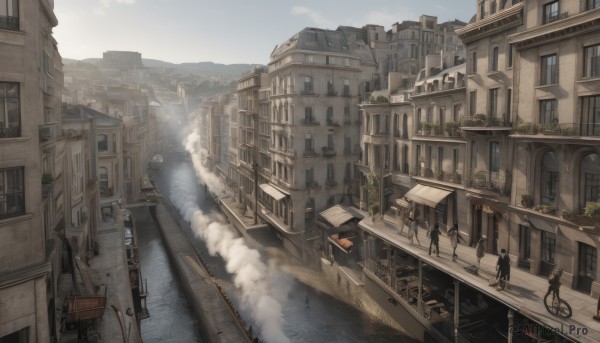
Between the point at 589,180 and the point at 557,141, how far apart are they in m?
2.48

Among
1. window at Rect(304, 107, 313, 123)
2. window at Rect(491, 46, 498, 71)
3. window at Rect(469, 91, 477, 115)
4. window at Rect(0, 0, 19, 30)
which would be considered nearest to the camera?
window at Rect(0, 0, 19, 30)

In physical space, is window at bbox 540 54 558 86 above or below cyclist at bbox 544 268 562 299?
above

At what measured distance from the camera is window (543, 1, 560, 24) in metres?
22.6

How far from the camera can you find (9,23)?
16.3m

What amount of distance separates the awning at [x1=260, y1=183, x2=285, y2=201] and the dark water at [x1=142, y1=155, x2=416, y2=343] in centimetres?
677

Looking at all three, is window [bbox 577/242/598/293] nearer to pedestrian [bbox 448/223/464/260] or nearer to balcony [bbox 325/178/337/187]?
pedestrian [bbox 448/223/464/260]

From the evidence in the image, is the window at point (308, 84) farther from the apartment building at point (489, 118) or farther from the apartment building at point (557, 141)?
the apartment building at point (557, 141)

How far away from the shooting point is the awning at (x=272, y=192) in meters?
50.3

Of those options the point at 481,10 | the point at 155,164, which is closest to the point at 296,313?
the point at 481,10

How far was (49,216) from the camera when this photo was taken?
76.9ft

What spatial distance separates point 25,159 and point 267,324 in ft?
74.6

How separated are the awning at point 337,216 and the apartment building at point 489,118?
14.1 metres

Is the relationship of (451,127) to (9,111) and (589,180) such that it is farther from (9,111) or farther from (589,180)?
(9,111)

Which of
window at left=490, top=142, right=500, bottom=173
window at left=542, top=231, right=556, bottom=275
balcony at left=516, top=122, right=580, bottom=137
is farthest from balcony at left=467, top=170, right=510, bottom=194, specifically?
window at left=542, top=231, right=556, bottom=275
